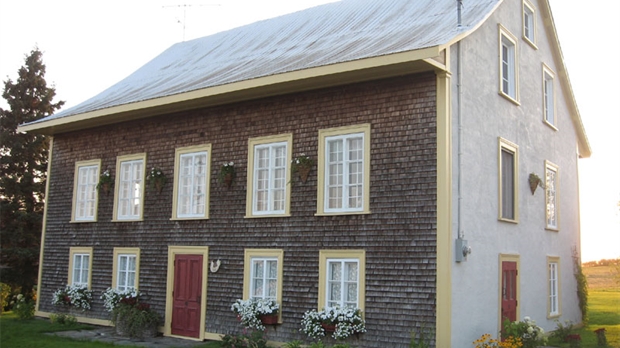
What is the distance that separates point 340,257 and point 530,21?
881cm

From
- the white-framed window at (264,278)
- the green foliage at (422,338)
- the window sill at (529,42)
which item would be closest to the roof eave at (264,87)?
the white-framed window at (264,278)

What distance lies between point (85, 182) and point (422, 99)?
10994 mm

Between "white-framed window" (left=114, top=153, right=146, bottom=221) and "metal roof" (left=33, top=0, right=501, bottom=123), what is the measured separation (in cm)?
163

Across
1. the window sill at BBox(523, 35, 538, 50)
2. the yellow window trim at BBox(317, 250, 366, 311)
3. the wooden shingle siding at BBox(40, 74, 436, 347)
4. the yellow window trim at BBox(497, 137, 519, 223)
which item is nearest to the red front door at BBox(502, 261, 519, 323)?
the yellow window trim at BBox(497, 137, 519, 223)

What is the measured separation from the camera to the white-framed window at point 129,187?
57.0 ft

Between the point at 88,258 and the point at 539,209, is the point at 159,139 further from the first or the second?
the point at 539,209

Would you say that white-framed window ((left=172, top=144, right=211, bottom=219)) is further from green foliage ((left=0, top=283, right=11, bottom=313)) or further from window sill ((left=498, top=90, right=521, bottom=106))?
green foliage ((left=0, top=283, right=11, bottom=313))

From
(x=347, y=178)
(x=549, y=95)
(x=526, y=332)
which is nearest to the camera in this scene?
(x=526, y=332)

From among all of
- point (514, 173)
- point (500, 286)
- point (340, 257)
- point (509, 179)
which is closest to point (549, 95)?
point (514, 173)

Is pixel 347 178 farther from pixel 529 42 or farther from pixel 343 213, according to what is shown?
pixel 529 42

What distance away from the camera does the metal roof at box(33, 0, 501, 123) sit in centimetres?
1357

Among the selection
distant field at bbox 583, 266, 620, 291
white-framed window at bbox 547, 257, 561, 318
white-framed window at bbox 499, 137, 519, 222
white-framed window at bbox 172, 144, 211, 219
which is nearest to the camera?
white-framed window at bbox 499, 137, 519, 222

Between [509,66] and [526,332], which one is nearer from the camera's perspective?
[526,332]

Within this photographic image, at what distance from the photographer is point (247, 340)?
13.1 metres
